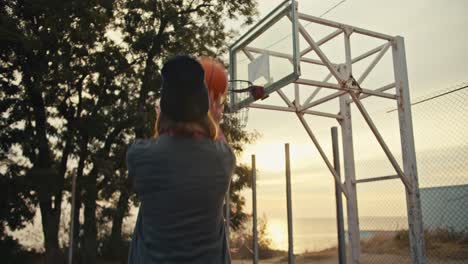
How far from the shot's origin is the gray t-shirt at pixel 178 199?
121cm

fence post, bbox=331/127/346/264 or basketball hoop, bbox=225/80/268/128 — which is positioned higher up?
basketball hoop, bbox=225/80/268/128

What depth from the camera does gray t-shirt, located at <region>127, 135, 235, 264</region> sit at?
3.95ft

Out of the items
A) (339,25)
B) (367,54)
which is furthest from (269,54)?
(367,54)

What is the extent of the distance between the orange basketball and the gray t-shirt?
0.19 m

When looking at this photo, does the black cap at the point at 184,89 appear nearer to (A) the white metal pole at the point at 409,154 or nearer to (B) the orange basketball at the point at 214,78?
(B) the orange basketball at the point at 214,78

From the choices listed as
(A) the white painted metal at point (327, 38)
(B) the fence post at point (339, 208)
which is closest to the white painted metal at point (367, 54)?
(A) the white painted metal at point (327, 38)

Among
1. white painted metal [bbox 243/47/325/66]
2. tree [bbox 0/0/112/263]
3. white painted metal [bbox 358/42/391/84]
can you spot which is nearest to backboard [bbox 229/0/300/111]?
white painted metal [bbox 243/47/325/66]

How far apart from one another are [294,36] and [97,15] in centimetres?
798

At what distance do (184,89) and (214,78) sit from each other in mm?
220

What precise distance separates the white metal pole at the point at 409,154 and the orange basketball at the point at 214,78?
5.28m

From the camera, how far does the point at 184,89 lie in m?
1.17

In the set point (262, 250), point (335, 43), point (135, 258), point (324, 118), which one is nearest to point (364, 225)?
point (324, 118)

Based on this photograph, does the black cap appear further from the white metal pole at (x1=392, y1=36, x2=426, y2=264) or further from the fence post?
the white metal pole at (x1=392, y1=36, x2=426, y2=264)

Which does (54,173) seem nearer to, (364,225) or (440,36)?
(364,225)
